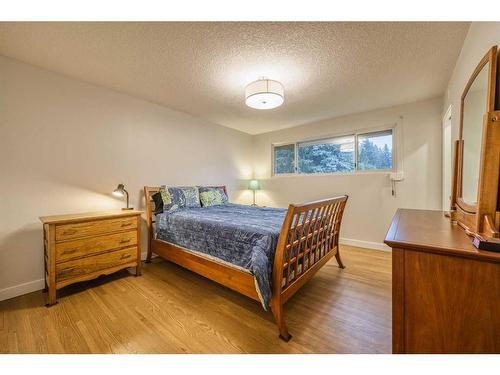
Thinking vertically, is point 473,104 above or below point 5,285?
above

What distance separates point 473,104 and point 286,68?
1.48 m

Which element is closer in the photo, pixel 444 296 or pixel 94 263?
pixel 444 296

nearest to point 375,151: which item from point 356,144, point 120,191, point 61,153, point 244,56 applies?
→ point 356,144

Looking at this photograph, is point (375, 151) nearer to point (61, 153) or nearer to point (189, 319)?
point (189, 319)

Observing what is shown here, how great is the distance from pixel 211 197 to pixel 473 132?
2951 mm

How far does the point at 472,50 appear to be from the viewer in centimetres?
150

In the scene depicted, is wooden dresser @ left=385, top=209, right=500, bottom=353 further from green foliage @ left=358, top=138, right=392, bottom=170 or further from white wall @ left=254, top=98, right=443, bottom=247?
green foliage @ left=358, top=138, right=392, bottom=170

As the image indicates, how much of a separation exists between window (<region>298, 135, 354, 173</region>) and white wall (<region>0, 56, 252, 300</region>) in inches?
97.6

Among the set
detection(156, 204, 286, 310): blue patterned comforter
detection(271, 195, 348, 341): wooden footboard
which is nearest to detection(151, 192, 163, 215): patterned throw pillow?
detection(156, 204, 286, 310): blue patterned comforter

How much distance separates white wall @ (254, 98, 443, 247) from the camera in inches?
114

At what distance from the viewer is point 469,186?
1.22 metres

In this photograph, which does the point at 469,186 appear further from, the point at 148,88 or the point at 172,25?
the point at 148,88
